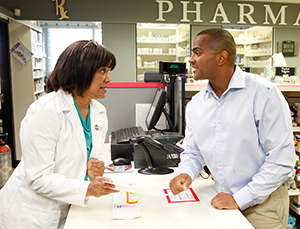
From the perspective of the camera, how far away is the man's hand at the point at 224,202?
3.96 feet

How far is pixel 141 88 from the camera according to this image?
275cm

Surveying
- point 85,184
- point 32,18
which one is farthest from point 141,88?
point 32,18

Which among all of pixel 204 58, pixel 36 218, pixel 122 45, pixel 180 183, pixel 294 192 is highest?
pixel 122 45

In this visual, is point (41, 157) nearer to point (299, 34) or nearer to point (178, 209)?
point (178, 209)

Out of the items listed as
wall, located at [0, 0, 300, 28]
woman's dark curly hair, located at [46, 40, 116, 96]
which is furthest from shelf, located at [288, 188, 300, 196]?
wall, located at [0, 0, 300, 28]

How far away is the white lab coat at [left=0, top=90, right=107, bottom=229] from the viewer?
3.82 ft

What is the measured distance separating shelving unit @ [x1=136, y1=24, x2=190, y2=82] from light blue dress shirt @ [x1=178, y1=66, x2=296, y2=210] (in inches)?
235

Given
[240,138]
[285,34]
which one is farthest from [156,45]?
[240,138]

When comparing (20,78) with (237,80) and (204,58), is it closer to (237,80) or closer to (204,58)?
(204,58)

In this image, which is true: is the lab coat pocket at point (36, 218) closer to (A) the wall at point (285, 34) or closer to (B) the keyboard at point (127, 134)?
(B) the keyboard at point (127, 134)

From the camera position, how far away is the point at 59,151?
1.24 meters

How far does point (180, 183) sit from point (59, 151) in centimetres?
57

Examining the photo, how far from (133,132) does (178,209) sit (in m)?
1.08

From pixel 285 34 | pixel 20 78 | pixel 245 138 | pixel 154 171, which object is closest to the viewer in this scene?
pixel 245 138
